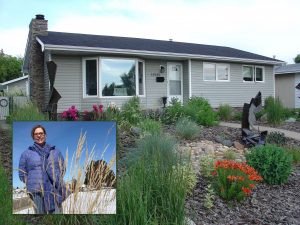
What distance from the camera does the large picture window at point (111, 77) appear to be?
643 inches

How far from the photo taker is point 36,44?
17.7 metres

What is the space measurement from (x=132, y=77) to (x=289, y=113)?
7.28 meters

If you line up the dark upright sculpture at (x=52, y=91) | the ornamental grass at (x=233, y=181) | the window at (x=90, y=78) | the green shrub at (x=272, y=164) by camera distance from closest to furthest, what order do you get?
the ornamental grass at (x=233, y=181) < the green shrub at (x=272, y=164) < the dark upright sculpture at (x=52, y=91) < the window at (x=90, y=78)

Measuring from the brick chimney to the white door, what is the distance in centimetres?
592

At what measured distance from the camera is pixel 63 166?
274cm

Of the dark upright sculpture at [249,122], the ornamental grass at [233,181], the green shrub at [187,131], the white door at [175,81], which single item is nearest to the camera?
the ornamental grass at [233,181]

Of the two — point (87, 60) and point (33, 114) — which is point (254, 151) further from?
point (87, 60)

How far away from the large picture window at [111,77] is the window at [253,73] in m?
7.12

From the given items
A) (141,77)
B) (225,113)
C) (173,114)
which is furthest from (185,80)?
(173,114)

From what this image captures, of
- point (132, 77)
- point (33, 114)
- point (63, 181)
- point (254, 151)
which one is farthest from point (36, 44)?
point (63, 181)

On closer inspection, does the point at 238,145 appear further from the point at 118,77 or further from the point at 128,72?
the point at 128,72

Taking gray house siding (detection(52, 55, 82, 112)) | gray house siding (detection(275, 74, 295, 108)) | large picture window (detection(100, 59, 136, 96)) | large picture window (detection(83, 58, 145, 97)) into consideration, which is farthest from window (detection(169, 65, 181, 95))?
gray house siding (detection(275, 74, 295, 108))

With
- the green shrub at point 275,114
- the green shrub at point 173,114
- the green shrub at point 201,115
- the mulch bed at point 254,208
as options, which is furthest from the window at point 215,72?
the mulch bed at point 254,208

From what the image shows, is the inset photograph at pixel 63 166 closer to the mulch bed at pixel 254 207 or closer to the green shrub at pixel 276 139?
the mulch bed at pixel 254 207
